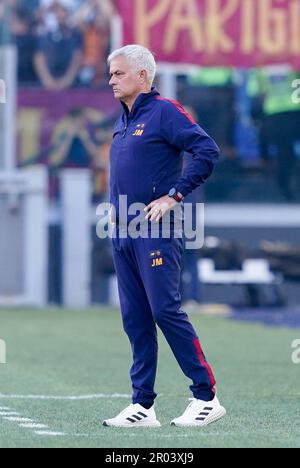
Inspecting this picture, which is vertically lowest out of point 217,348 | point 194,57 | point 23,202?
point 217,348

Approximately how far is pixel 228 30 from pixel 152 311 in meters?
9.87

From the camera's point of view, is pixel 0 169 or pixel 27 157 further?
pixel 27 157

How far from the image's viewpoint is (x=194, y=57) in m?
17.3

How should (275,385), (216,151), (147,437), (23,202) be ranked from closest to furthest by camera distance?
(147,437)
(216,151)
(275,385)
(23,202)

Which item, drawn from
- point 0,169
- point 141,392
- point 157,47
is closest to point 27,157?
point 0,169

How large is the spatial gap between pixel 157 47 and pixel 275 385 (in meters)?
7.37

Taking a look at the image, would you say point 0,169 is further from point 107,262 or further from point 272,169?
point 272,169

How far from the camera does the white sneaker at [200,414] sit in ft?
26.2

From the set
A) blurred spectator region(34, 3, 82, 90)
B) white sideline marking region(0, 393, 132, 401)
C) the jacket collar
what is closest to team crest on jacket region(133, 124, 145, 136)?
the jacket collar

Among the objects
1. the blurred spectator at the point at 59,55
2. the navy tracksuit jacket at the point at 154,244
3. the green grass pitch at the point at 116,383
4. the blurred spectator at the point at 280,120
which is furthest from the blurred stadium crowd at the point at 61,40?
the navy tracksuit jacket at the point at 154,244

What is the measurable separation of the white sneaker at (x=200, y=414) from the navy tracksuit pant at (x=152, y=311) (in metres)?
0.04

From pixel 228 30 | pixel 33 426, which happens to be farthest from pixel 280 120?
pixel 33 426

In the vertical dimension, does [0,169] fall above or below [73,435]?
above
